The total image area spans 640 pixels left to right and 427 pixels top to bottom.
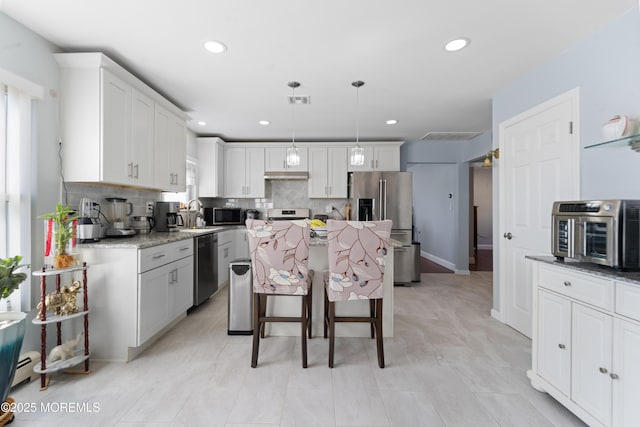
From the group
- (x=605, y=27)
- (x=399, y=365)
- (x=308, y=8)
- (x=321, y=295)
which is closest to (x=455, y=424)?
(x=399, y=365)

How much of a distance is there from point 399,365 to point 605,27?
9.42 feet

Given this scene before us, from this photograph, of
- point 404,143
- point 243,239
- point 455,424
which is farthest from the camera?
point 404,143

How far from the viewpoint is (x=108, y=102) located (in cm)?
228

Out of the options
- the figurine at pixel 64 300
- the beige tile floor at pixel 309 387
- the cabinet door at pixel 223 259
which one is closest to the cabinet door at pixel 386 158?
the cabinet door at pixel 223 259

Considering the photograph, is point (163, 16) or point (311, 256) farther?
point (311, 256)

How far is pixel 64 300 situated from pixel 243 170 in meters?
3.45

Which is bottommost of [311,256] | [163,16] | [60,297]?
[60,297]

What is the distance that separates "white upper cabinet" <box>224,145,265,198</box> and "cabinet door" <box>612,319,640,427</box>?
460cm

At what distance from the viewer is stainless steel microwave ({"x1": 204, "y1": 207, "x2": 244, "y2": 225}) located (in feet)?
15.1

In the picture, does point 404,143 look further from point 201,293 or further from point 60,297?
point 60,297

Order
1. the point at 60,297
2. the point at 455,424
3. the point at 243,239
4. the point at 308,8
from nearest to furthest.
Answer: the point at 455,424 → the point at 308,8 → the point at 60,297 → the point at 243,239

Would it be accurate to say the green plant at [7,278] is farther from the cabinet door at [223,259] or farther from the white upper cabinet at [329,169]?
the white upper cabinet at [329,169]

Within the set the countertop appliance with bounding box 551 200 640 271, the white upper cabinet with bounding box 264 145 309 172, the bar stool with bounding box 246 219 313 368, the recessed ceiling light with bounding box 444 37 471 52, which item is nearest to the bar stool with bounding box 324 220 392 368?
the bar stool with bounding box 246 219 313 368

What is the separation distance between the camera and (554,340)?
1.66 m
